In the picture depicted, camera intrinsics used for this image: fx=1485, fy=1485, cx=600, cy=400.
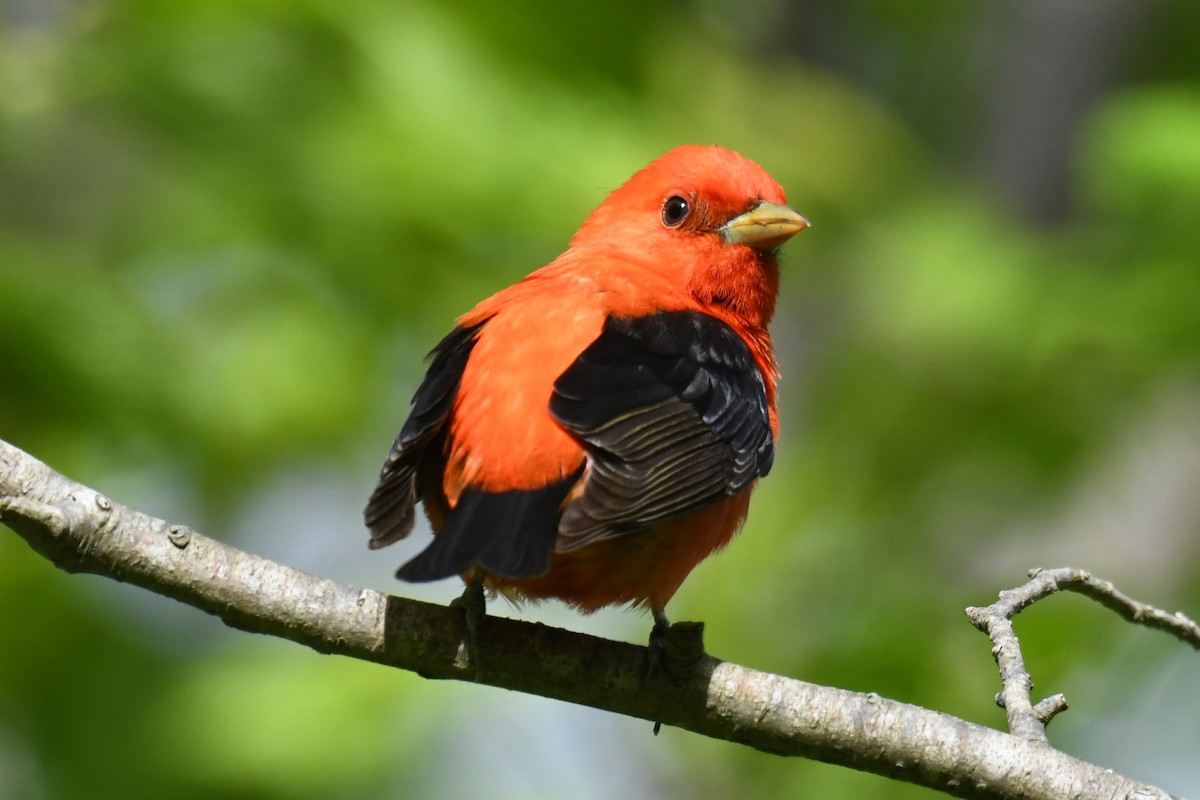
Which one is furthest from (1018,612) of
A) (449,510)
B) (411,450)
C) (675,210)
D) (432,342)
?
(432,342)

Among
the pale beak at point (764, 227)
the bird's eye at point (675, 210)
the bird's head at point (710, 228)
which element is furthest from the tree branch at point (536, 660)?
the bird's eye at point (675, 210)

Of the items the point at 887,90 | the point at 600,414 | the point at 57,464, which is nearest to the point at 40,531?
the point at 600,414

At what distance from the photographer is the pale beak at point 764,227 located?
5.12m

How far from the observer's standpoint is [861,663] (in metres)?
4.95

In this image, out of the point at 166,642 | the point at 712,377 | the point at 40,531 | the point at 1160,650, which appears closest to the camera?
the point at 40,531

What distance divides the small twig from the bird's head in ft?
5.73

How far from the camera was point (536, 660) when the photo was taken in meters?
3.62

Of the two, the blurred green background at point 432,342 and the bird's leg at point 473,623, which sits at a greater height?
the blurred green background at point 432,342

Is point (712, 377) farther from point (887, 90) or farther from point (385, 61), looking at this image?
point (887, 90)

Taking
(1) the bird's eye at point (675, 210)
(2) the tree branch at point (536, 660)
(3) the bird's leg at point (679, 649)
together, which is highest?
(1) the bird's eye at point (675, 210)

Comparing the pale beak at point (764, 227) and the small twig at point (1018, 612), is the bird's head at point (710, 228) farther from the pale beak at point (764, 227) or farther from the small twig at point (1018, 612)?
the small twig at point (1018, 612)

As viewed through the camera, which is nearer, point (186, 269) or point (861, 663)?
point (861, 663)

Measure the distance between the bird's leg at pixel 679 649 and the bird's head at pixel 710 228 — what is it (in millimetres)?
1789

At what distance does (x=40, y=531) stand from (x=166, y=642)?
3609mm
